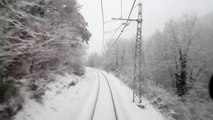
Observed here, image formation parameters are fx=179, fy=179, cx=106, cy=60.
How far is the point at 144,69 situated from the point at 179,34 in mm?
9859

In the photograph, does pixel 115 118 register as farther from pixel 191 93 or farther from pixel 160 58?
pixel 160 58

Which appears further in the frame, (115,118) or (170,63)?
(170,63)

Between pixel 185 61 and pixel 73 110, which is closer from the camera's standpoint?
pixel 73 110

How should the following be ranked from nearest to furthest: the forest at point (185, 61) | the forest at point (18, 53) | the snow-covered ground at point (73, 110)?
1. the forest at point (18, 53)
2. the snow-covered ground at point (73, 110)
3. the forest at point (185, 61)

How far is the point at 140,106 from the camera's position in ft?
40.8

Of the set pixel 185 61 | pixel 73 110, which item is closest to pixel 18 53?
pixel 73 110

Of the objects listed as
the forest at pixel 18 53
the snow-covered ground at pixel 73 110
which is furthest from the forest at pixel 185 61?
the forest at pixel 18 53

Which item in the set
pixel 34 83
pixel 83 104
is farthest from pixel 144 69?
pixel 34 83

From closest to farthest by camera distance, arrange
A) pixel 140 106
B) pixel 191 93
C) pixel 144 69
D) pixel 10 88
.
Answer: pixel 10 88 < pixel 140 106 < pixel 191 93 < pixel 144 69

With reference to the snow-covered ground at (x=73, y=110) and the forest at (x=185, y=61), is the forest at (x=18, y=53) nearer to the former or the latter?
the snow-covered ground at (x=73, y=110)

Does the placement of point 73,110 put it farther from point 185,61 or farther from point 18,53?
point 185,61

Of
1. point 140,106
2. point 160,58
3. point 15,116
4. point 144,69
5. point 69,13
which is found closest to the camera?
point 15,116

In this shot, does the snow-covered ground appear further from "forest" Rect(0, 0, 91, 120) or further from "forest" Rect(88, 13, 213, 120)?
"forest" Rect(88, 13, 213, 120)

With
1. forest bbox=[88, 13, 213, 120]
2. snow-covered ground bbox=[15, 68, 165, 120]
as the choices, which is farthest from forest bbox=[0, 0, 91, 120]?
forest bbox=[88, 13, 213, 120]
